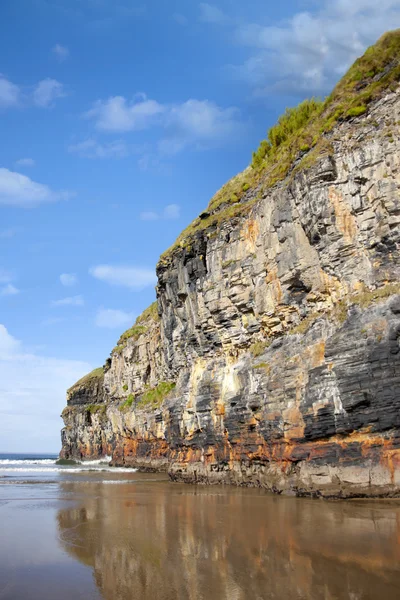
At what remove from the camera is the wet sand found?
9.95 meters

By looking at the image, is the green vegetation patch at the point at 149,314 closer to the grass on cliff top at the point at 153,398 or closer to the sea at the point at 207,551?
the grass on cliff top at the point at 153,398

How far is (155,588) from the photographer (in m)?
10.2

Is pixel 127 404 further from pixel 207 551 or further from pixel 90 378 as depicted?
pixel 207 551

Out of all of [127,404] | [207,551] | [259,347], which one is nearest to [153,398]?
[127,404]

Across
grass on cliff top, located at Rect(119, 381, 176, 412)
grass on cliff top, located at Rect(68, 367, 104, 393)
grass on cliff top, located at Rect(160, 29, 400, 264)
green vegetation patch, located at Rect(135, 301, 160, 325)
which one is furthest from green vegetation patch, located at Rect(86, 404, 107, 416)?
grass on cliff top, located at Rect(160, 29, 400, 264)

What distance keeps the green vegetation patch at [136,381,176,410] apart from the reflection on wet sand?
32600 mm

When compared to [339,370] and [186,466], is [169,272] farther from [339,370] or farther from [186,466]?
[339,370]

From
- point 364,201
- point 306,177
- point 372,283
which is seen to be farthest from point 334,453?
point 306,177

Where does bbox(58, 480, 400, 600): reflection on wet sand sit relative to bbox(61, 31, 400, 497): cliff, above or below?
below

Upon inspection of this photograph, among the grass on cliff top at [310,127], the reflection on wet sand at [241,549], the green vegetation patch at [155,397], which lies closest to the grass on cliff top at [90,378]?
the green vegetation patch at [155,397]

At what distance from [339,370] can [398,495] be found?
5.79 m

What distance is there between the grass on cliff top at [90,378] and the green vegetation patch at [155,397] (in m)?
44.2

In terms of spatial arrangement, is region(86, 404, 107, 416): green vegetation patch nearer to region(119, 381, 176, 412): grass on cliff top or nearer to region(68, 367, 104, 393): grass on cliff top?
region(68, 367, 104, 393): grass on cliff top

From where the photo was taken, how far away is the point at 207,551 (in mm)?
13242
